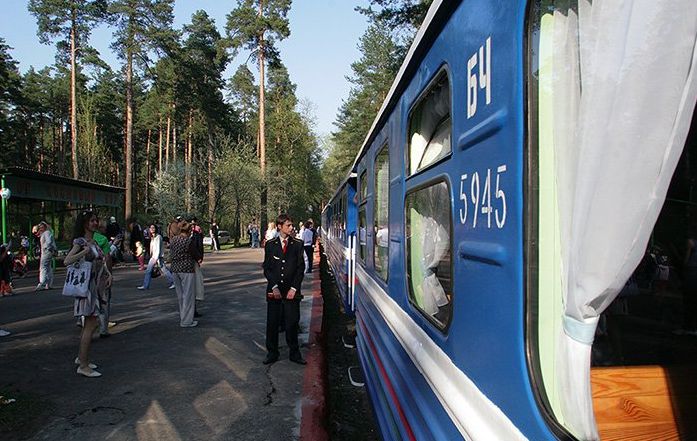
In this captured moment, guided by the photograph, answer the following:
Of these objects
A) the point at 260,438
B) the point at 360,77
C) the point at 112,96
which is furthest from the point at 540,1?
the point at 112,96

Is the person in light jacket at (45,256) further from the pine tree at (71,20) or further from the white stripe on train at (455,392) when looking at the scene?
the pine tree at (71,20)

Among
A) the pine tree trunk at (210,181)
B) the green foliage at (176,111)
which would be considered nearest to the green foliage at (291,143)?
the green foliage at (176,111)

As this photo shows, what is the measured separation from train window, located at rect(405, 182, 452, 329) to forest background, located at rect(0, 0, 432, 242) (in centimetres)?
1922

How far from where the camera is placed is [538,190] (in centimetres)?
136

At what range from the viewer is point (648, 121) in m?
1.01

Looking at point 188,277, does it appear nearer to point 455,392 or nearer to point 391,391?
point 391,391

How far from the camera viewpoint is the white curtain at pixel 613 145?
991 mm

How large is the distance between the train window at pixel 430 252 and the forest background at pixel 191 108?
19.2 m

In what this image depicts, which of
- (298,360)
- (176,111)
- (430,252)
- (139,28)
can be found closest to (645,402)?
(430,252)

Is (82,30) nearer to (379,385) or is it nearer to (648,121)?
(379,385)

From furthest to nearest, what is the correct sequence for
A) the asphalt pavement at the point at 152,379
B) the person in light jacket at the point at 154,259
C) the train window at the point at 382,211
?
the person in light jacket at the point at 154,259, the asphalt pavement at the point at 152,379, the train window at the point at 382,211

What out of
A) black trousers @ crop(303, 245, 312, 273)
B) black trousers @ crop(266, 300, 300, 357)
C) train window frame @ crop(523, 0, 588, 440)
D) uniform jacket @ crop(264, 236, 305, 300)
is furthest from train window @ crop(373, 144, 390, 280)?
black trousers @ crop(303, 245, 312, 273)

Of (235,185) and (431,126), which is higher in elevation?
(235,185)

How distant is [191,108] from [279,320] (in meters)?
39.4
